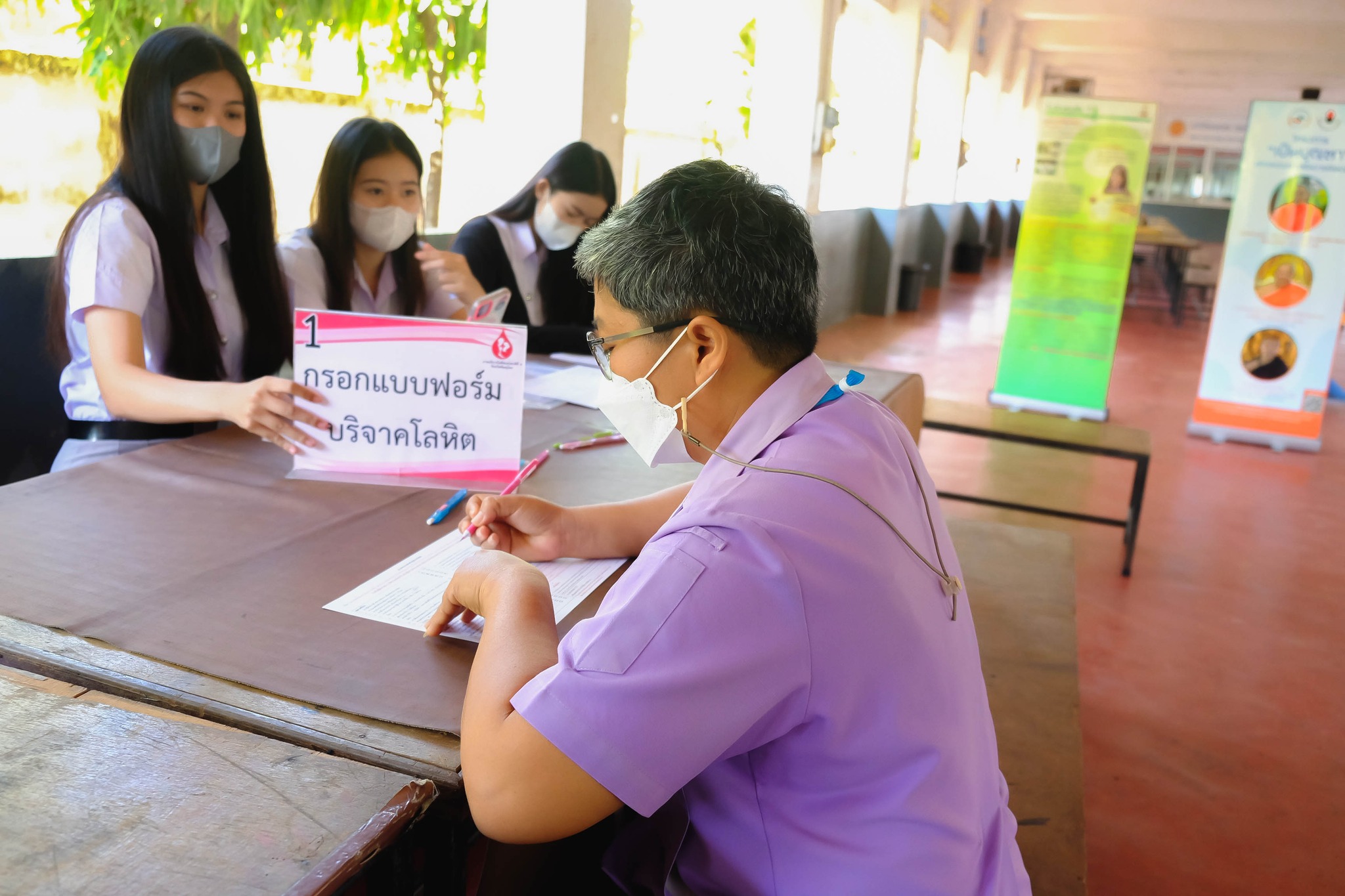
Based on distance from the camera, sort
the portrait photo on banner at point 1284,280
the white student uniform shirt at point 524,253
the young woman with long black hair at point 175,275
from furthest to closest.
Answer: the portrait photo on banner at point 1284,280 → the white student uniform shirt at point 524,253 → the young woman with long black hair at point 175,275

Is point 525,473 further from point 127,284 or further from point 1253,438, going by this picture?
point 1253,438

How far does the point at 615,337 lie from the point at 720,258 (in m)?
0.15

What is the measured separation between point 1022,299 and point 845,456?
5.40 metres

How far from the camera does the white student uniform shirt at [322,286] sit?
89.0 inches

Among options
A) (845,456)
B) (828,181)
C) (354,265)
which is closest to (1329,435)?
(828,181)

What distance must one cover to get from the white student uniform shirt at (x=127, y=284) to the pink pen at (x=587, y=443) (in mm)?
752

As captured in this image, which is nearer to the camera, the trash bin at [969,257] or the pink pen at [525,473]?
the pink pen at [525,473]

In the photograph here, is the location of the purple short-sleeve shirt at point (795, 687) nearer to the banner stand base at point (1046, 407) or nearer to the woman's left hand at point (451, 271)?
the woman's left hand at point (451, 271)

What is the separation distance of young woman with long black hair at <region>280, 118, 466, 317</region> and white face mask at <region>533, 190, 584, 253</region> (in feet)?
1.76

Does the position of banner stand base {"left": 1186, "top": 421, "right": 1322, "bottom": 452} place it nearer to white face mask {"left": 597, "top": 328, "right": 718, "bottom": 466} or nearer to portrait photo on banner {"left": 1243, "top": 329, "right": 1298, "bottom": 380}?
portrait photo on banner {"left": 1243, "top": 329, "right": 1298, "bottom": 380}

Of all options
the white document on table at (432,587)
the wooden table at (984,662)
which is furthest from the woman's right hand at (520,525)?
the wooden table at (984,662)

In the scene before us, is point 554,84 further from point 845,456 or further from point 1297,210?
point 1297,210

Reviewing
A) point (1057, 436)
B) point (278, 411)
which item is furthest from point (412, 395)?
point (1057, 436)

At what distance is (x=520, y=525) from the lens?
4.33ft
